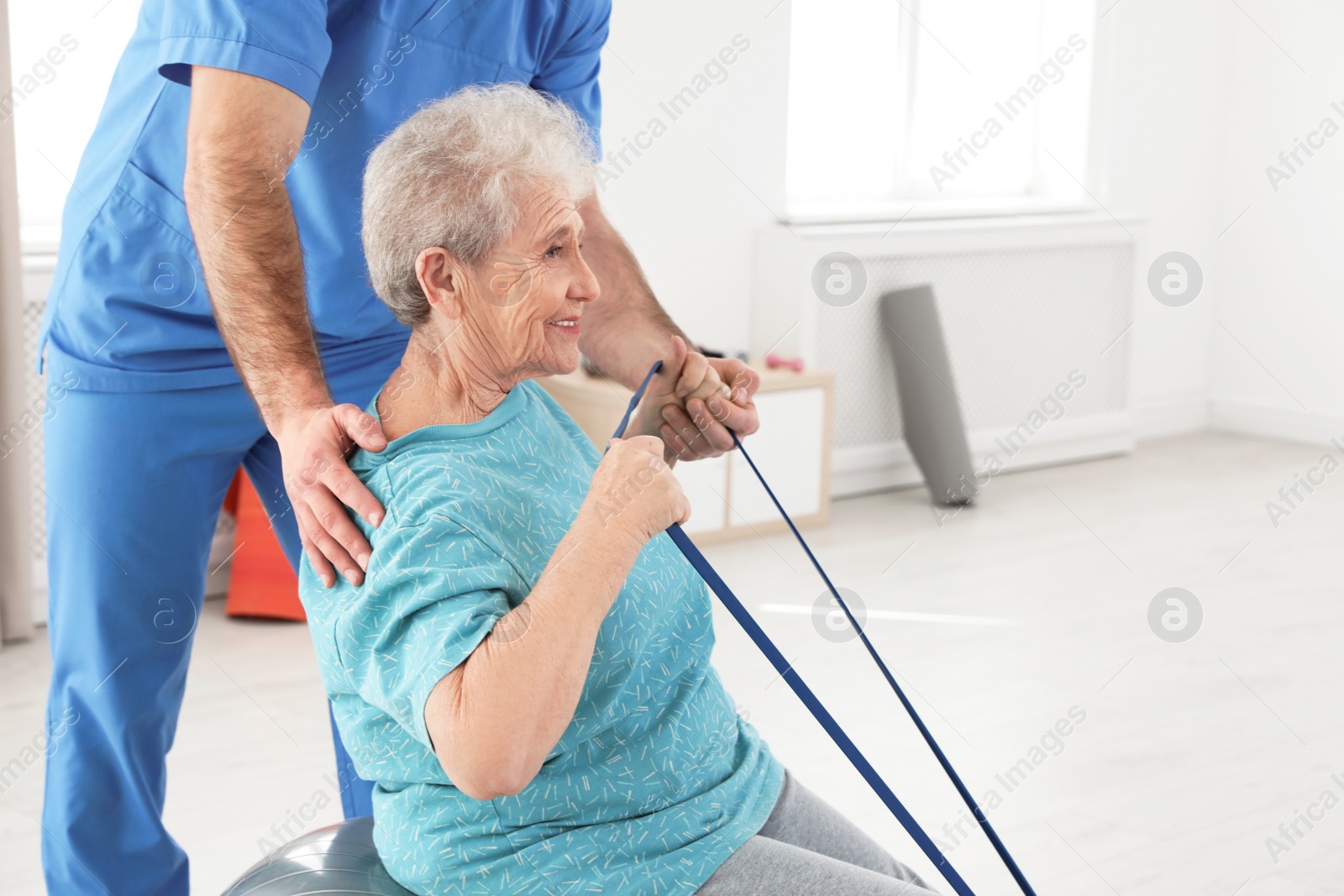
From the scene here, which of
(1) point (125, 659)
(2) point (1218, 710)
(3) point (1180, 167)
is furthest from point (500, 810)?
(3) point (1180, 167)

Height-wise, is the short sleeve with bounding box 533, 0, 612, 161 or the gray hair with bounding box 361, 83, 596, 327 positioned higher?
the short sleeve with bounding box 533, 0, 612, 161

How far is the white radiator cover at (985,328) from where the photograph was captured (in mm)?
4594

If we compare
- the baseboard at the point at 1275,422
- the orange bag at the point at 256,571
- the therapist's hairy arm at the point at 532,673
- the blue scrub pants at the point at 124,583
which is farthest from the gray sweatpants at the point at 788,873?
the baseboard at the point at 1275,422

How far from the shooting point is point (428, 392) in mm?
1303

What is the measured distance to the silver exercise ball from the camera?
4.00ft

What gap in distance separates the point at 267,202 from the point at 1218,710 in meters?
2.46

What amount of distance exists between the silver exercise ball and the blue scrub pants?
412mm

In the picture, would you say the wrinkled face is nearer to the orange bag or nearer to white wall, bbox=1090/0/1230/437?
the orange bag

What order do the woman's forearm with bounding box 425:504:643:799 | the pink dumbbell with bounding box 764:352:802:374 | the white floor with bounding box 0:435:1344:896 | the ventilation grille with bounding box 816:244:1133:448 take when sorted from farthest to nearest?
the ventilation grille with bounding box 816:244:1133:448, the pink dumbbell with bounding box 764:352:802:374, the white floor with bounding box 0:435:1344:896, the woman's forearm with bounding box 425:504:643:799

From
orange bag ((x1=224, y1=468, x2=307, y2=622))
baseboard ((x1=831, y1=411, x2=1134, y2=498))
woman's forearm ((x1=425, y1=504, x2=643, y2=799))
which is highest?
woman's forearm ((x1=425, y1=504, x2=643, y2=799))

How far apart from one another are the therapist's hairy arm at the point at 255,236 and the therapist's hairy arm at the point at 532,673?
1.16 feet

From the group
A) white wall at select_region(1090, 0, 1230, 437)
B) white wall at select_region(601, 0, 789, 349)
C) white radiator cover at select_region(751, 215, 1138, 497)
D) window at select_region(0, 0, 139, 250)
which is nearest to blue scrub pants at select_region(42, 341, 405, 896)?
window at select_region(0, 0, 139, 250)

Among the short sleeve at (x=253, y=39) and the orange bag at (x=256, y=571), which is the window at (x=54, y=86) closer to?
the orange bag at (x=256, y=571)

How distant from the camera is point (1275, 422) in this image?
228 inches
